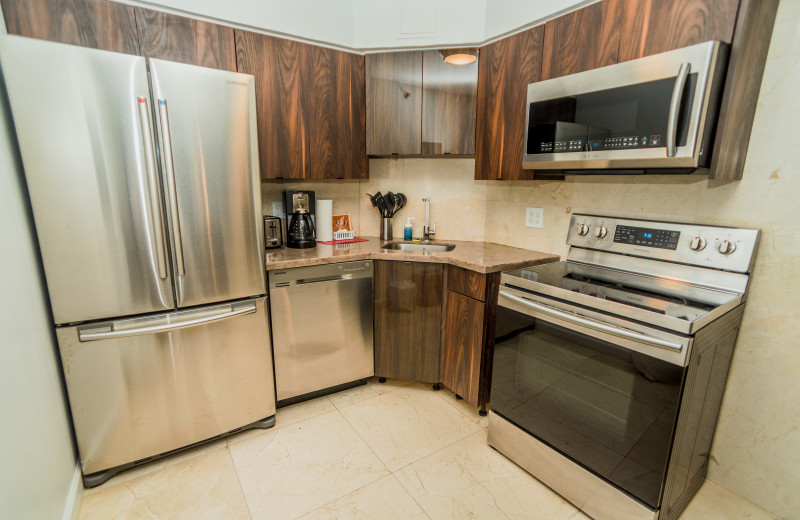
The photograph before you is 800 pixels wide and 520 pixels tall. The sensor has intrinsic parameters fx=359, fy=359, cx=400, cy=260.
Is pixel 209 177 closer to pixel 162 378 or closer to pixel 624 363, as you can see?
pixel 162 378

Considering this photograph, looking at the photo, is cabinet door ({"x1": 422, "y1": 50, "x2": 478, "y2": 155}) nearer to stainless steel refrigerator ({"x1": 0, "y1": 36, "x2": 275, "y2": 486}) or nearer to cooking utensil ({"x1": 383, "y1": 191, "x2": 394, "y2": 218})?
cooking utensil ({"x1": 383, "y1": 191, "x2": 394, "y2": 218})

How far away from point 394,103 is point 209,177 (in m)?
1.20

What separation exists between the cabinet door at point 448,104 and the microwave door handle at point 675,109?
1076 millimetres

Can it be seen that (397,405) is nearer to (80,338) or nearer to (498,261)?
(498,261)

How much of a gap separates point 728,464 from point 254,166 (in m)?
2.47

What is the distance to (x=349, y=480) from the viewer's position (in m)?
1.59

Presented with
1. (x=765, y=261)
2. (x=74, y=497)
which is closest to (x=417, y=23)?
(x=765, y=261)

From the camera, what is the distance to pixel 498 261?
1.88m

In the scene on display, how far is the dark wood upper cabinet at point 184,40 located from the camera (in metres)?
1.63

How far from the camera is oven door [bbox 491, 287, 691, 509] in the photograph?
3.74ft

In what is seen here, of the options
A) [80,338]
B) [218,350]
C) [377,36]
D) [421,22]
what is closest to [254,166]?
[218,350]

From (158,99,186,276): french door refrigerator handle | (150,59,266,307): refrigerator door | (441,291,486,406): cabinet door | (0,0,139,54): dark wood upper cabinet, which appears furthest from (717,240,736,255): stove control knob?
(0,0,139,54): dark wood upper cabinet

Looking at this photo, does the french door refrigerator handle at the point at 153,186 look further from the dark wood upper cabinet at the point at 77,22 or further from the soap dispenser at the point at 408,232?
the soap dispenser at the point at 408,232

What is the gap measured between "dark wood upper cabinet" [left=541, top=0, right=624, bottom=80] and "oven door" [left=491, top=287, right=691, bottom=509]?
1050 mm
